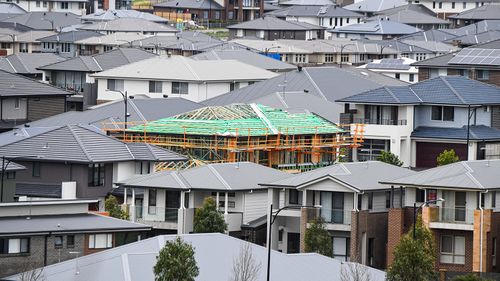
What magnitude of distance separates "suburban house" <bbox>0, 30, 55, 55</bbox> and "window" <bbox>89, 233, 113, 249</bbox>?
343ft

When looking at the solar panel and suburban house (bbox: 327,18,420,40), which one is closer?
the solar panel

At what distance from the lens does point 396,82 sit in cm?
11531

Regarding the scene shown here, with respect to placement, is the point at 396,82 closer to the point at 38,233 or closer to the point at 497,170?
the point at 497,170

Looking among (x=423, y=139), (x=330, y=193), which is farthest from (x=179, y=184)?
(x=423, y=139)

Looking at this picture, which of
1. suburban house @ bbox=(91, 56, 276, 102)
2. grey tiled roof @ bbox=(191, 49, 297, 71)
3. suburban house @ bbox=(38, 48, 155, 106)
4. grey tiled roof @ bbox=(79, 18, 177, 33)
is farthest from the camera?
grey tiled roof @ bbox=(79, 18, 177, 33)

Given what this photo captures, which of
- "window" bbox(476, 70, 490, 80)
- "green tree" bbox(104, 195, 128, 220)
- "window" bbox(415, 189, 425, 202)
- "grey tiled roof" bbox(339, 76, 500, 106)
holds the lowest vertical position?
"green tree" bbox(104, 195, 128, 220)

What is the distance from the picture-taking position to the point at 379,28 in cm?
18638

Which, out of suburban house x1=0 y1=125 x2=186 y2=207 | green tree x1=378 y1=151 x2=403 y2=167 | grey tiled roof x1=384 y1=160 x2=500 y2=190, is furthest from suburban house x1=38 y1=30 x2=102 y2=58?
grey tiled roof x1=384 y1=160 x2=500 y2=190

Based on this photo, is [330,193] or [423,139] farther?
[423,139]

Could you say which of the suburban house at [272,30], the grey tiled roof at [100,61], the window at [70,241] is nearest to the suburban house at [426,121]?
the window at [70,241]

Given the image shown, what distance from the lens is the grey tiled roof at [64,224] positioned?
61281 millimetres

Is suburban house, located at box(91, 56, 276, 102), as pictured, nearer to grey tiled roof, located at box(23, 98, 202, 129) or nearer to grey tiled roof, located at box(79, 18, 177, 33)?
grey tiled roof, located at box(23, 98, 202, 129)

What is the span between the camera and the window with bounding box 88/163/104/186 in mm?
77375

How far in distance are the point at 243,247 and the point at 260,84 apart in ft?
164
